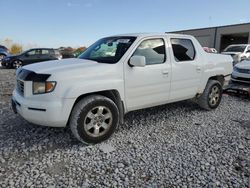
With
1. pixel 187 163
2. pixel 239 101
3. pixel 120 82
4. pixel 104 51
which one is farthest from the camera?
pixel 239 101

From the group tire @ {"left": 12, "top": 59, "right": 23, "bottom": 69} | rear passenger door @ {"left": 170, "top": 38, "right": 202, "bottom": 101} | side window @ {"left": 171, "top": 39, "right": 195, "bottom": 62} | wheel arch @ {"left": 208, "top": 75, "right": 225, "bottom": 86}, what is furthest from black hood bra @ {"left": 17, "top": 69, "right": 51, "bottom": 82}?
tire @ {"left": 12, "top": 59, "right": 23, "bottom": 69}

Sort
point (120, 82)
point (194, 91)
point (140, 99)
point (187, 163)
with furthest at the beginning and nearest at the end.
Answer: point (194, 91) → point (140, 99) → point (120, 82) → point (187, 163)

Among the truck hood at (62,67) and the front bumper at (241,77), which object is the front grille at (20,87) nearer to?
the truck hood at (62,67)

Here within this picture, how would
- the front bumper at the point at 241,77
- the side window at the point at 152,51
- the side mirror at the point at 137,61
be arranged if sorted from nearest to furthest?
the side mirror at the point at 137,61 → the side window at the point at 152,51 → the front bumper at the point at 241,77

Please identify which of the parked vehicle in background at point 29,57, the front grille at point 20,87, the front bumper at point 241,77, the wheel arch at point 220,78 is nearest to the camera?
the front grille at point 20,87

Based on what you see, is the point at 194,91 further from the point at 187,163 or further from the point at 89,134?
the point at 89,134

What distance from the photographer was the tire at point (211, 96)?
5465 millimetres

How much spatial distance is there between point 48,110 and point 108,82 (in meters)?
0.99

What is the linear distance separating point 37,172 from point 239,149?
2.96 meters

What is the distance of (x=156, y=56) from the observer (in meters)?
4.36

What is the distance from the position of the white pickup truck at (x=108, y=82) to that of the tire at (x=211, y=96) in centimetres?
36

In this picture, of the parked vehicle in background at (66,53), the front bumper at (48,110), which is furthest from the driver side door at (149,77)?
the parked vehicle in background at (66,53)

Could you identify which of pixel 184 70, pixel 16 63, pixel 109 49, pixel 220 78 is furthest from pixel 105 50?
pixel 16 63

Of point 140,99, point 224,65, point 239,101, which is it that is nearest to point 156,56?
point 140,99
